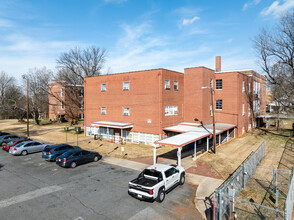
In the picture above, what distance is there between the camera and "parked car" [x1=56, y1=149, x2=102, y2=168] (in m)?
18.3

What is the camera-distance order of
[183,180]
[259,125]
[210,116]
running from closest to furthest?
[183,180]
[210,116]
[259,125]

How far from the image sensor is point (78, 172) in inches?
688

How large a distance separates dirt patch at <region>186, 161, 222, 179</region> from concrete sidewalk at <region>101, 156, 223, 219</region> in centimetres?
69

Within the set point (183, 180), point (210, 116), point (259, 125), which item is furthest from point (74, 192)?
point (259, 125)

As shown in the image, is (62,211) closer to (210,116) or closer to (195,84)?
(195,84)

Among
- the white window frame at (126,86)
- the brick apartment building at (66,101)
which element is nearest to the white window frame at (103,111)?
the white window frame at (126,86)

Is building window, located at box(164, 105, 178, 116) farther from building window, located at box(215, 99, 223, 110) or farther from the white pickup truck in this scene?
the white pickup truck

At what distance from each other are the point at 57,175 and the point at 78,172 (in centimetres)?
166

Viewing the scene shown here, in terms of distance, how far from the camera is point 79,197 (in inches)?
494

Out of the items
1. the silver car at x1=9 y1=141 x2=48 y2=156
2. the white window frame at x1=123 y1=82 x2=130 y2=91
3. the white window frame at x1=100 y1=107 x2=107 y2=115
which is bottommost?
the silver car at x1=9 y1=141 x2=48 y2=156

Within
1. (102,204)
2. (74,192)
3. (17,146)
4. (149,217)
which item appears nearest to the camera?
(149,217)

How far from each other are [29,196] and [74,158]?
6.27 meters

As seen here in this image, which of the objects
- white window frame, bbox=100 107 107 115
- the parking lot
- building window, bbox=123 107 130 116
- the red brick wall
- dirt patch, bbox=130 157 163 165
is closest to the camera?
the parking lot

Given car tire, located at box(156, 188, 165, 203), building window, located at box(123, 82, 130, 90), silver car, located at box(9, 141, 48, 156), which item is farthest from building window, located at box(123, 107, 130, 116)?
→ car tire, located at box(156, 188, 165, 203)
